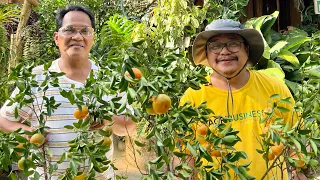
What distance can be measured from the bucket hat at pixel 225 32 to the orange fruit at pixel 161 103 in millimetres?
814

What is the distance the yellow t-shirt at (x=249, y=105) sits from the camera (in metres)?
1.74

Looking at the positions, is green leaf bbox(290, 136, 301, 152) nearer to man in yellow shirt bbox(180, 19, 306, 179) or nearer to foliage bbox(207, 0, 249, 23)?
man in yellow shirt bbox(180, 19, 306, 179)

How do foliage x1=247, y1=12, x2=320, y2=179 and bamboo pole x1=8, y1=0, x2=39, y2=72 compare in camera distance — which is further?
bamboo pole x1=8, y1=0, x2=39, y2=72

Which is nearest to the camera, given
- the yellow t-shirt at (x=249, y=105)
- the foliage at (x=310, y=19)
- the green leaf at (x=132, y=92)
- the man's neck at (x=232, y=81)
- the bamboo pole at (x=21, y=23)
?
the green leaf at (x=132, y=92)

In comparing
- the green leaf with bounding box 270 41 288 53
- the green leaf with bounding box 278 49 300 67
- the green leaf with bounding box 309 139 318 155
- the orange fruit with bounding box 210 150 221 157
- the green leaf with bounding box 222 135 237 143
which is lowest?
the green leaf with bounding box 278 49 300 67

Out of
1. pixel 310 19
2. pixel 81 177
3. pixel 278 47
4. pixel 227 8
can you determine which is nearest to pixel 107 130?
pixel 81 177

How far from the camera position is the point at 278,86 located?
1.85 meters

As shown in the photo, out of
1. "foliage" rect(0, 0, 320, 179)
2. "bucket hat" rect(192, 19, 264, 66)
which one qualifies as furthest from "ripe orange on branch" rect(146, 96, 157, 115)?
"bucket hat" rect(192, 19, 264, 66)

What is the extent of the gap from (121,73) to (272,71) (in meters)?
3.57

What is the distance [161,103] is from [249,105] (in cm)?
87

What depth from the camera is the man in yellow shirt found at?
175 cm

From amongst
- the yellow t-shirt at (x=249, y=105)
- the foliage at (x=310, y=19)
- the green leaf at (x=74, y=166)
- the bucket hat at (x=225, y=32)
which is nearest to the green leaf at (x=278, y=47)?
the foliage at (x=310, y=19)

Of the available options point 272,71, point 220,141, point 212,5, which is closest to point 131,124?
point 220,141

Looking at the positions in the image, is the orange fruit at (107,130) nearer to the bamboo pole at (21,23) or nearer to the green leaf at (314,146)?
the green leaf at (314,146)
